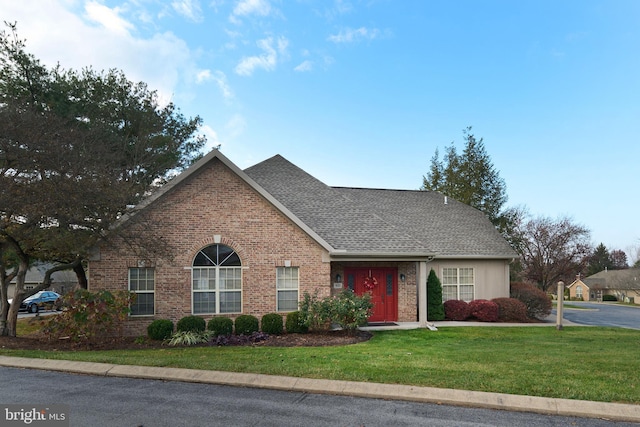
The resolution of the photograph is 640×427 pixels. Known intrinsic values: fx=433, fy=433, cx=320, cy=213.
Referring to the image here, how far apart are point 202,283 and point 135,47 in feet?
31.8

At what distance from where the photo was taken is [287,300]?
15586mm

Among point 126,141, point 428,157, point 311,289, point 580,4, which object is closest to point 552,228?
point 428,157

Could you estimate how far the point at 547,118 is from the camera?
Answer: 70.8ft

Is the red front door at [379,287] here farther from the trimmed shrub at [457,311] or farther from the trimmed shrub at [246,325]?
the trimmed shrub at [246,325]

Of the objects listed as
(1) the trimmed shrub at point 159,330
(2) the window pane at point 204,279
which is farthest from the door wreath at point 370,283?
(1) the trimmed shrub at point 159,330

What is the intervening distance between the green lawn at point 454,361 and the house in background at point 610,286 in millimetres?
57429

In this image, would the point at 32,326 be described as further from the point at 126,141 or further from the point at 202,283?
the point at 202,283

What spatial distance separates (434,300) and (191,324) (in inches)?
415

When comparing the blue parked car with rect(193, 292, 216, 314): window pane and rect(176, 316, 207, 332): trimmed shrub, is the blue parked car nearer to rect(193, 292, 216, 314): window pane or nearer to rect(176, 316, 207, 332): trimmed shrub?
rect(193, 292, 216, 314): window pane

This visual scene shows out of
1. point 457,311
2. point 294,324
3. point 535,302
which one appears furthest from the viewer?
point 535,302

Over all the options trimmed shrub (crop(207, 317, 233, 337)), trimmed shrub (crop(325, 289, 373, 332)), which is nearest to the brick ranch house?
trimmed shrub (crop(207, 317, 233, 337))

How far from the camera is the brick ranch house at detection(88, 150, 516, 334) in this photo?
14.6 m

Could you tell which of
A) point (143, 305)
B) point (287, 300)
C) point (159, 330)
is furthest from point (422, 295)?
point (143, 305)

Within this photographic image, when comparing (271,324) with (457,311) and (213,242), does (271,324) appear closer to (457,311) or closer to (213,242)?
(213,242)
